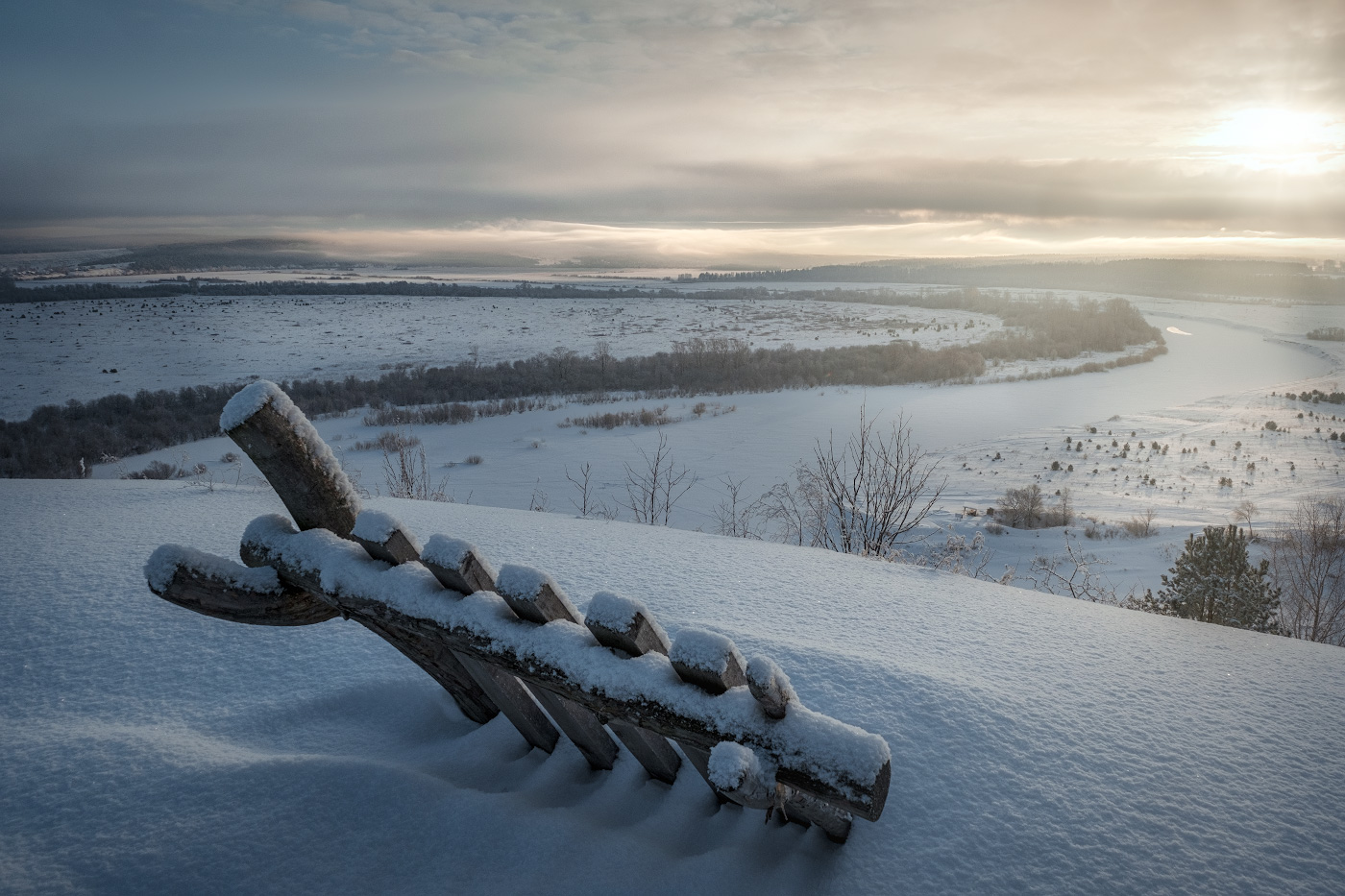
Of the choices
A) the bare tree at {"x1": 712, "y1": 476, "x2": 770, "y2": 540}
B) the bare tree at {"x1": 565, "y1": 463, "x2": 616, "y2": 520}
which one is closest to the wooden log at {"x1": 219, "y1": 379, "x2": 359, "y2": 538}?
the bare tree at {"x1": 712, "y1": 476, "x2": 770, "y2": 540}

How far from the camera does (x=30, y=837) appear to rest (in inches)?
68.4

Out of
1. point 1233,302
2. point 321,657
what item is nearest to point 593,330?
point 321,657

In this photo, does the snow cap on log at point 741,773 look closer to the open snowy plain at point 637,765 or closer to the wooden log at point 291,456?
the open snowy plain at point 637,765

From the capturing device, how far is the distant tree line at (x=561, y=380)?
1708 centimetres

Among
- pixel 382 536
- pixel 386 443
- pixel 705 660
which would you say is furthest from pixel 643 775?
pixel 386 443

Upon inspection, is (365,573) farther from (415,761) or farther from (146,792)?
(146,792)

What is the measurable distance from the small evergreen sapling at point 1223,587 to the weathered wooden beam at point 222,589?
7068mm

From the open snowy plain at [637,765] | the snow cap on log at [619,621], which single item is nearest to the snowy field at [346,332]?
the open snowy plain at [637,765]

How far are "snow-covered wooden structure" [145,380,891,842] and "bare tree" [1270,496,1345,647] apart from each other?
8350 mm

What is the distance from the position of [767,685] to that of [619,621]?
0.42 metres

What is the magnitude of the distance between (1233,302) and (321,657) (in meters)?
73.8

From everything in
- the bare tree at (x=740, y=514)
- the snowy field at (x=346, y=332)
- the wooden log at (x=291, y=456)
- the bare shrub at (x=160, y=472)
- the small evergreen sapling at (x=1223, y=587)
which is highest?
the snowy field at (x=346, y=332)

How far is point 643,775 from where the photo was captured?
2174mm

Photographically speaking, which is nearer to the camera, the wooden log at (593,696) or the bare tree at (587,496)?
the wooden log at (593,696)
